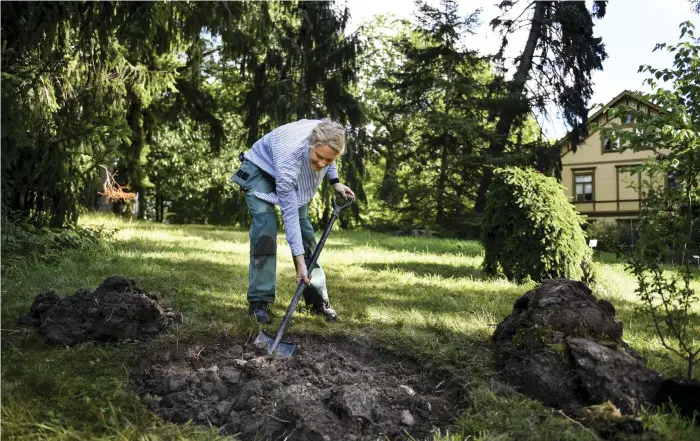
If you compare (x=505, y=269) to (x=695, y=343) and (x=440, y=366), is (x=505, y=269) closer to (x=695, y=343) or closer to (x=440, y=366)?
(x=695, y=343)

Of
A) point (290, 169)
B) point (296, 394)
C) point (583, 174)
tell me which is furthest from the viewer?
point (583, 174)

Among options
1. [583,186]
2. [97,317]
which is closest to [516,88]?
[583,186]

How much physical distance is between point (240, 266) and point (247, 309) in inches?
91.6

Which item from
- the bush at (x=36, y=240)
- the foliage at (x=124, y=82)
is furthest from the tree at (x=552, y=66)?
the bush at (x=36, y=240)

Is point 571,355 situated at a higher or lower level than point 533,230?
lower

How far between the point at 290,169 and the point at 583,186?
23712 mm

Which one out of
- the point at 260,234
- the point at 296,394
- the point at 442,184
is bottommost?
the point at 296,394

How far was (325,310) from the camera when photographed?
4.18m

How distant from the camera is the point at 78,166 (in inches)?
287

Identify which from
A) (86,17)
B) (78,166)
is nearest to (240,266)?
(78,166)

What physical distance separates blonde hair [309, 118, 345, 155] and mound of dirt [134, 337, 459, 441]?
133 centimetres

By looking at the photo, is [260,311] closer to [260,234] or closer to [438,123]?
[260,234]

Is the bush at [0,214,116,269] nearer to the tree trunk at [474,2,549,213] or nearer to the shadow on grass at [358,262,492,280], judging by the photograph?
the shadow on grass at [358,262,492,280]

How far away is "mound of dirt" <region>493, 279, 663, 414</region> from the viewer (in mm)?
2574
